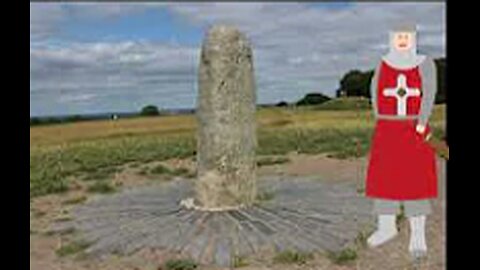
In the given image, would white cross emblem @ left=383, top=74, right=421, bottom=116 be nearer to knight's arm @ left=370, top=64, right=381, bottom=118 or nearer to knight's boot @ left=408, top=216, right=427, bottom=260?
knight's arm @ left=370, top=64, right=381, bottom=118

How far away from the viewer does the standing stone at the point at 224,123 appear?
10141 mm

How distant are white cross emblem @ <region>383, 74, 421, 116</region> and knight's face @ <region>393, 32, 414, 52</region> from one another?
0.27 m

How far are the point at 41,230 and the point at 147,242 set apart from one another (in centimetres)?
228

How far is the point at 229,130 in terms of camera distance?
33.4ft

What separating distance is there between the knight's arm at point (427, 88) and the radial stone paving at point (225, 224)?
2.80 metres

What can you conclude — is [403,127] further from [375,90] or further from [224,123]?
[224,123]

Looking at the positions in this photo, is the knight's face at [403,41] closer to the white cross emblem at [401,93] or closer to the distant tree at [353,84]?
the white cross emblem at [401,93]

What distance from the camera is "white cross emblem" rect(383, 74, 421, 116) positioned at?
6.09m

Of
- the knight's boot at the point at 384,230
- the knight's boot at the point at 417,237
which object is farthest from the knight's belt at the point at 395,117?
the knight's boot at the point at 384,230

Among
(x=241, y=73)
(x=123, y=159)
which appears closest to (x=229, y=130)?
(x=241, y=73)

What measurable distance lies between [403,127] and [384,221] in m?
1.65

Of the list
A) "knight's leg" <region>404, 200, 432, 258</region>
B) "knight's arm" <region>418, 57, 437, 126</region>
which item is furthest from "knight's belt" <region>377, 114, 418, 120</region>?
"knight's leg" <region>404, 200, 432, 258</region>
